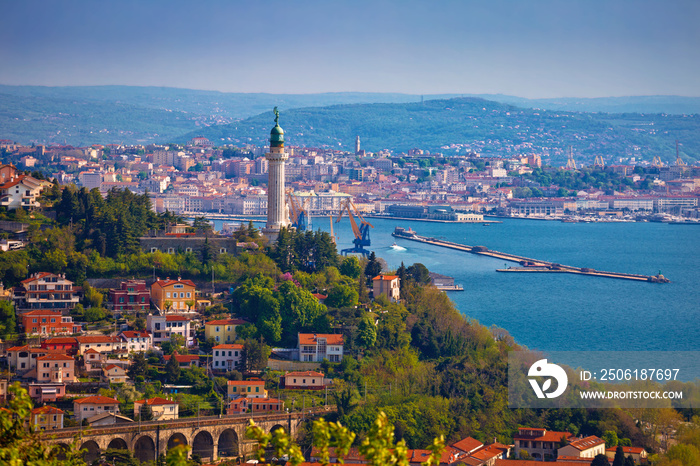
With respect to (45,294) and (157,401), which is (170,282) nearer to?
(45,294)

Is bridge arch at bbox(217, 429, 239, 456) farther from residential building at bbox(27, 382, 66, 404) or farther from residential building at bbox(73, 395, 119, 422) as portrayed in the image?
residential building at bbox(27, 382, 66, 404)

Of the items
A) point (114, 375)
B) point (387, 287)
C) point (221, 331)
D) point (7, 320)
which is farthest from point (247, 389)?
point (387, 287)

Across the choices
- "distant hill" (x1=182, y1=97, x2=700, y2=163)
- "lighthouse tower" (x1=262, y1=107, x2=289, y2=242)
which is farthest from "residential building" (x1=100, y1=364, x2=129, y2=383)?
"distant hill" (x1=182, y1=97, x2=700, y2=163)

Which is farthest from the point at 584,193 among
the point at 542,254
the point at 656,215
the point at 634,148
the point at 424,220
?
the point at 634,148

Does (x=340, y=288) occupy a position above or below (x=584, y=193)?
above

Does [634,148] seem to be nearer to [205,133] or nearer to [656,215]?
[205,133]

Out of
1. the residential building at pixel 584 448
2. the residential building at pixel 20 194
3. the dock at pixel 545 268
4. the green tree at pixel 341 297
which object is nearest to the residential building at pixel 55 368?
the green tree at pixel 341 297
